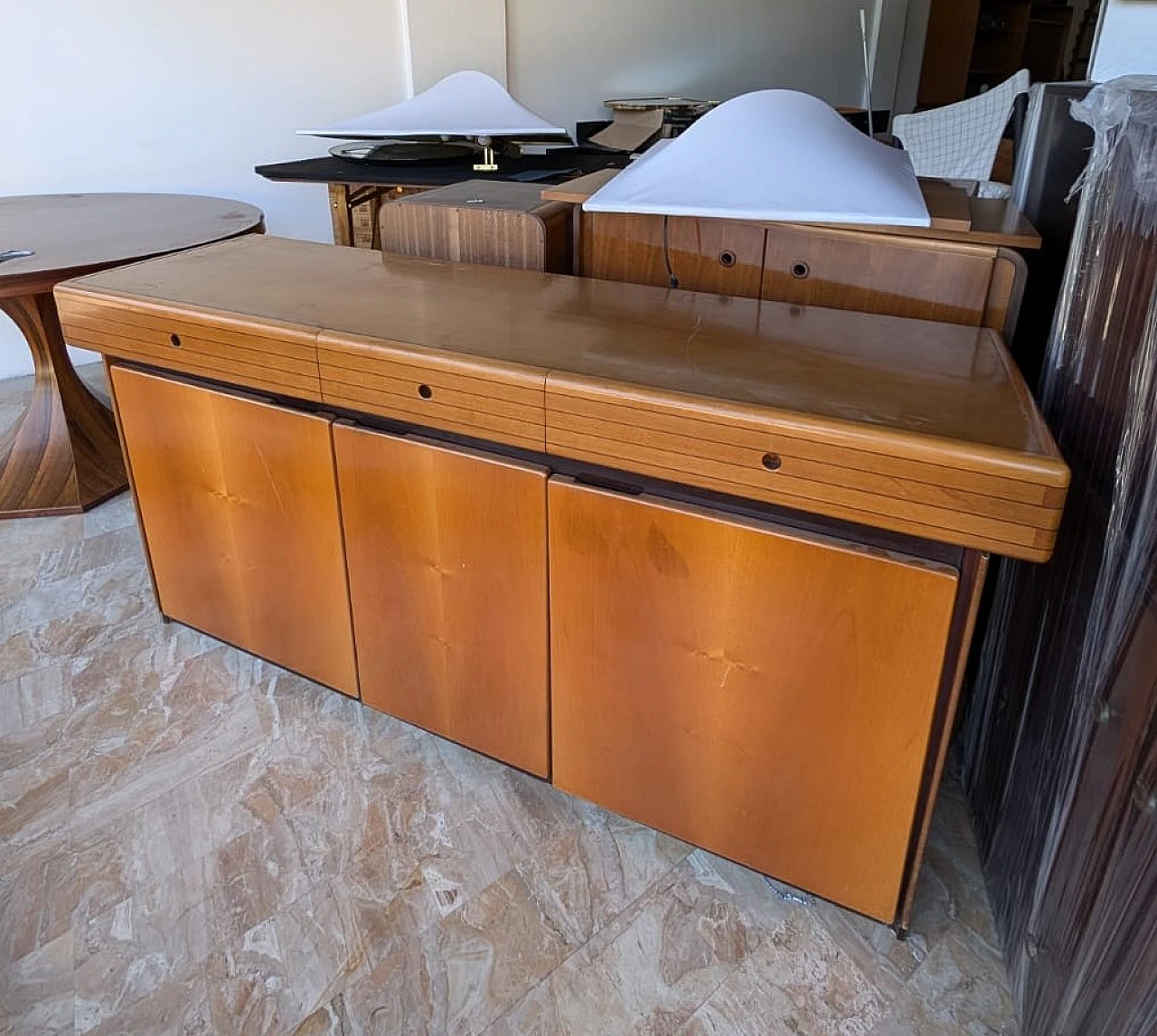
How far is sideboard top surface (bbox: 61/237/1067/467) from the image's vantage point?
101 cm

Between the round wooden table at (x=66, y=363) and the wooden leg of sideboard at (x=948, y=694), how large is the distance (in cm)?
196

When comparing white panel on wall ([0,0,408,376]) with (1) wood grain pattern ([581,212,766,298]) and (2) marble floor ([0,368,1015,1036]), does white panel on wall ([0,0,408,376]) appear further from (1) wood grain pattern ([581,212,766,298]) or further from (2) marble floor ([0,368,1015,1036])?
(1) wood grain pattern ([581,212,766,298])

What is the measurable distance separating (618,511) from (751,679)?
0.27m

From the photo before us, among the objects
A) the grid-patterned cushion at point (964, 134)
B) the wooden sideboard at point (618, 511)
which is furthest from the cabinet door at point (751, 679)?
the grid-patterned cushion at point (964, 134)

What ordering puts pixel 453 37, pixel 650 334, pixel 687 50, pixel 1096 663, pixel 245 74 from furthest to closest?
pixel 687 50, pixel 453 37, pixel 245 74, pixel 650 334, pixel 1096 663

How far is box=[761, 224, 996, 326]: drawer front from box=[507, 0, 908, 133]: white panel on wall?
3220 mm

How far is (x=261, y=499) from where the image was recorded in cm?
152

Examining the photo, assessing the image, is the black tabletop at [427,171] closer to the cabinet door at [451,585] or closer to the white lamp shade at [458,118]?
the white lamp shade at [458,118]

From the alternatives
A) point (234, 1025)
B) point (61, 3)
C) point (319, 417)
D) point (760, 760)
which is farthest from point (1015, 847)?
point (61, 3)

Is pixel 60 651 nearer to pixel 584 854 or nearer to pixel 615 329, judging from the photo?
pixel 584 854

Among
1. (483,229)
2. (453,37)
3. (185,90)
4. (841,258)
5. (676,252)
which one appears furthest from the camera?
(453,37)

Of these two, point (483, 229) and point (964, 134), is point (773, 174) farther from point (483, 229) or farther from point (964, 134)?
point (964, 134)

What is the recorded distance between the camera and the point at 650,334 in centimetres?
127

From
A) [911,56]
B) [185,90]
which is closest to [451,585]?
[185,90]
